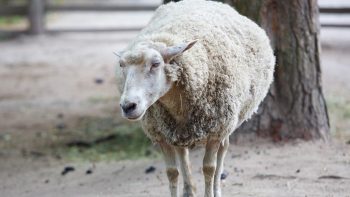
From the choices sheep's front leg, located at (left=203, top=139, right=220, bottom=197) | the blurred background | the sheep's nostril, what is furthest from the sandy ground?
the sheep's nostril

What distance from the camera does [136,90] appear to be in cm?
486

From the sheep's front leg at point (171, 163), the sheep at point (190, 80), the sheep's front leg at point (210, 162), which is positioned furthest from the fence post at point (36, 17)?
the sheep's front leg at point (210, 162)

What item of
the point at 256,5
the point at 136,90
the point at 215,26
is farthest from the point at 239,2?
the point at 136,90

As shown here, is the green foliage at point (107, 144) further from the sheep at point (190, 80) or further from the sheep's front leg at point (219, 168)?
the sheep at point (190, 80)

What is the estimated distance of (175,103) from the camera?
5.36 m

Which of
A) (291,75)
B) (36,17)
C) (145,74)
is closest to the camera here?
(145,74)

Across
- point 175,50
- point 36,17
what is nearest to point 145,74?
point 175,50

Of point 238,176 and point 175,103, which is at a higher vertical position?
point 175,103

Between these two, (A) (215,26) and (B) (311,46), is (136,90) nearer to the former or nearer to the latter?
(A) (215,26)

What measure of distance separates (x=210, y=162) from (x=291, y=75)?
8.50ft

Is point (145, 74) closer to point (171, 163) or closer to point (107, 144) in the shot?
point (171, 163)

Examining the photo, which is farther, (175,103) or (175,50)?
(175,103)

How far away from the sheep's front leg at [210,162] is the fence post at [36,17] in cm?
1460

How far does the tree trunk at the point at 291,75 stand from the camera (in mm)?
7770
